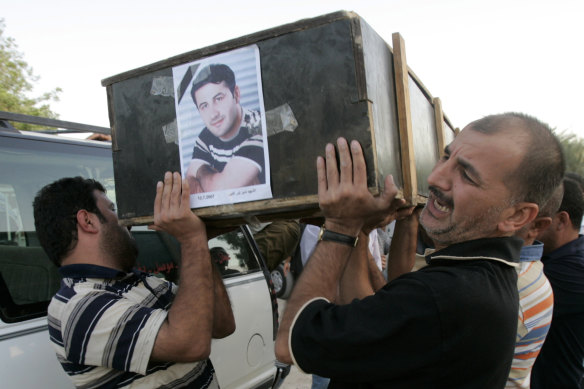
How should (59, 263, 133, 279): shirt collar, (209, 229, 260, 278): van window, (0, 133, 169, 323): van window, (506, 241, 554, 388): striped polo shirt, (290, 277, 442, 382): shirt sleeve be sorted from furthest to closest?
(209, 229, 260, 278): van window, (0, 133, 169, 323): van window, (59, 263, 133, 279): shirt collar, (506, 241, 554, 388): striped polo shirt, (290, 277, 442, 382): shirt sleeve

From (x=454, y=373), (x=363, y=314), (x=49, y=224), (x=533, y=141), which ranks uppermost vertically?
(x=533, y=141)

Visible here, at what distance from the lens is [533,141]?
125 centimetres

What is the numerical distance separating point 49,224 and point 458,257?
1464 mm

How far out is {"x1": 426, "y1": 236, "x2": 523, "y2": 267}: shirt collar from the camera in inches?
48.3

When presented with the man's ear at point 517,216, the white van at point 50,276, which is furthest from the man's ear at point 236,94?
the white van at point 50,276

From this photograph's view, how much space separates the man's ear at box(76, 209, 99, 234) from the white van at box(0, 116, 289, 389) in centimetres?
46

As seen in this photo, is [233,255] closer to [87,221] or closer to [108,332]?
[87,221]

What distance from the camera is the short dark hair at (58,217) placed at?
1685mm

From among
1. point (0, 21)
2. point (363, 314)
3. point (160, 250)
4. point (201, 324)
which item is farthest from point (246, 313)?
point (0, 21)

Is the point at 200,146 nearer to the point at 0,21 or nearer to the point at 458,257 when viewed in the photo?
the point at 458,257

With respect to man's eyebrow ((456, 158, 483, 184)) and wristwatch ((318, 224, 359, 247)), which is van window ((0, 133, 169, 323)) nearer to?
wristwatch ((318, 224, 359, 247))

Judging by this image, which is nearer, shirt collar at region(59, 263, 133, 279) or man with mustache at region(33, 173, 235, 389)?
man with mustache at region(33, 173, 235, 389)

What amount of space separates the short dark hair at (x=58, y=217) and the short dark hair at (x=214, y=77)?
2.25 ft

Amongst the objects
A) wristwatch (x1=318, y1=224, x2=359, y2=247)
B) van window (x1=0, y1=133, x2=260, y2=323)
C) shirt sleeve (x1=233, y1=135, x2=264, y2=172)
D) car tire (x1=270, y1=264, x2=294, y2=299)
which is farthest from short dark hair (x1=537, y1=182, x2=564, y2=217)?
car tire (x1=270, y1=264, x2=294, y2=299)
